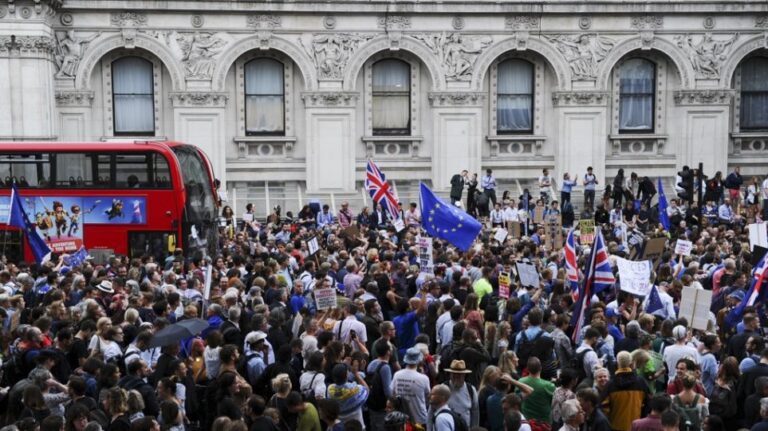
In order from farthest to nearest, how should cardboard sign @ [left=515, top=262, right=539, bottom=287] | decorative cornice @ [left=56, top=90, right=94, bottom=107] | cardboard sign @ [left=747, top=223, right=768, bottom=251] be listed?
decorative cornice @ [left=56, top=90, right=94, bottom=107], cardboard sign @ [left=747, top=223, right=768, bottom=251], cardboard sign @ [left=515, top=262, right=539, bottom=287]

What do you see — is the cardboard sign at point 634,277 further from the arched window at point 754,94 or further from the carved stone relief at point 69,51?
the arched window at point 754,94

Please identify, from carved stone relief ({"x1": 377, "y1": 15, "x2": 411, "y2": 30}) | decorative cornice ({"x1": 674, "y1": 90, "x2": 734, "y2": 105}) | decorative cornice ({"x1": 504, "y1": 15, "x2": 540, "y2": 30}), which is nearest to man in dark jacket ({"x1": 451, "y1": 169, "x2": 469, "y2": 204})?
carved stone relief ({"x1": 377, "y1": 15, "x2": 411, "y2": 30})

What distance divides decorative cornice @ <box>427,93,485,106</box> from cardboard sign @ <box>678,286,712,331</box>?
2309cm

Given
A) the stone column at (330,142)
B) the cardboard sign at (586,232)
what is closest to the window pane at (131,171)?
the cardboard sign at (586,232)

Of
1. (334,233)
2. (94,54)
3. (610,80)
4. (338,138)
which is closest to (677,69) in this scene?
(610,80)

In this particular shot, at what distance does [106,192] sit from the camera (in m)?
25.3

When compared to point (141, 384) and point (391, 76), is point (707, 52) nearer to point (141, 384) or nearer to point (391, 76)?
point (391, 76)

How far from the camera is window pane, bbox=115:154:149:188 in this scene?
25297 millimetres

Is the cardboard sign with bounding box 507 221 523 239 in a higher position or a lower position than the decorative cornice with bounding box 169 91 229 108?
lower

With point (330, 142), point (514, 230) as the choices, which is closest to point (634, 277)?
point (514, 230)

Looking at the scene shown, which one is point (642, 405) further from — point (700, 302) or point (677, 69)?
point (677, 69)

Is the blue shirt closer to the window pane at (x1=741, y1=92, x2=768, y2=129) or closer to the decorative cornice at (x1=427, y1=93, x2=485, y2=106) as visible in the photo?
the decorative cornice at (x1=427, y1=93, x2=485, y2=106)

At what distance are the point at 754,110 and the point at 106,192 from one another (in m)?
24.6

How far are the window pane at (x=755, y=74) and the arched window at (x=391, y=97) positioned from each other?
12.1 meters
